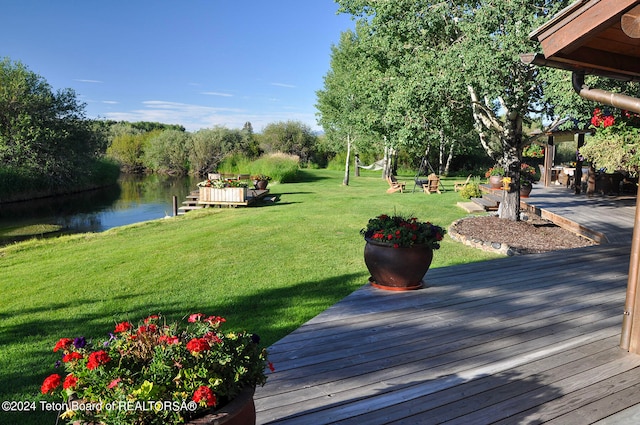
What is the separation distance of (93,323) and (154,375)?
411cm

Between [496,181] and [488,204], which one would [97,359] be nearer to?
[488,204]

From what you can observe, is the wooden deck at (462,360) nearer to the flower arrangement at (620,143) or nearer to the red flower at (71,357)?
the red flower at (71,357)

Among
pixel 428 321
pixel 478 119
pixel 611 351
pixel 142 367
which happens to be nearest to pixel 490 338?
pixel 428 321

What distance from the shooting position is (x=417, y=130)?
903cm

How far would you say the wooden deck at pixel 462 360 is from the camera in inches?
94.5

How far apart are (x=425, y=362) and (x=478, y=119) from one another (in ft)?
26.6

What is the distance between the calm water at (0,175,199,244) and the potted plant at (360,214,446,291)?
44.5 ft

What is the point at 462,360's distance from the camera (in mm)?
3023

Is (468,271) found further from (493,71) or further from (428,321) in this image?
(493,71)

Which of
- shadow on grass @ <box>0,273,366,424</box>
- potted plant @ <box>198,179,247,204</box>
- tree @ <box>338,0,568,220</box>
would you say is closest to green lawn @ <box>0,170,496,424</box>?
shadow on grass @ <box>0,273,366,424</box>

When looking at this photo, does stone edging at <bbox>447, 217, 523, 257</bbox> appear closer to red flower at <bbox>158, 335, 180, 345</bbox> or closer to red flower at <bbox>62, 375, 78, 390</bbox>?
red flower at <bbox>158, 335, 180, 345</bbox>

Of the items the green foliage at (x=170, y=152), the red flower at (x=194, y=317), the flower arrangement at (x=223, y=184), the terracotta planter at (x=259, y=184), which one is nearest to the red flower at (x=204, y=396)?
the red flower at (x=194, y=317)

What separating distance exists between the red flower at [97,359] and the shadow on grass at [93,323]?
207 centimetres

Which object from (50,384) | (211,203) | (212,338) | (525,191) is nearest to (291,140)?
(211,203)
